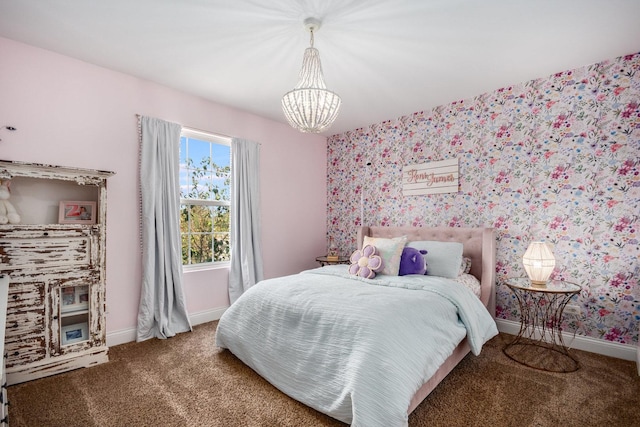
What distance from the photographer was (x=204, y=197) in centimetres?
368

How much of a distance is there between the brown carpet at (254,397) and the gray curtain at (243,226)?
1221 mm

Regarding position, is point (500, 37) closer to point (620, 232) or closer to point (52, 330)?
point (620, 232)

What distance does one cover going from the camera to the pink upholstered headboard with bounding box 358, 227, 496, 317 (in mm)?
3170

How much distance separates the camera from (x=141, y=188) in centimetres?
306

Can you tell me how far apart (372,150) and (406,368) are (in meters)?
3.23

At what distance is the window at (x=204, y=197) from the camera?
3539mm

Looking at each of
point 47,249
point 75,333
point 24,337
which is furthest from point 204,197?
point 24,337

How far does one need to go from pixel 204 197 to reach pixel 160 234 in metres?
0.74

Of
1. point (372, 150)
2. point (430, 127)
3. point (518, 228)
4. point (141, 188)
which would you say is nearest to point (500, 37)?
point (430, 127)

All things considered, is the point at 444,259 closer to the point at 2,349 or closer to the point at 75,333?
the point at 2,349

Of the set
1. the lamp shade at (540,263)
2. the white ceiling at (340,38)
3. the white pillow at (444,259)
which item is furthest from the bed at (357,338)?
the white ceiling at (340,38)

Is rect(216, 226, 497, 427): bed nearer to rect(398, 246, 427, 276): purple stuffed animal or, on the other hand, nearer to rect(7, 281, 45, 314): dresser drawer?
rect(398, 246, 427, 276): purple stuffed animal

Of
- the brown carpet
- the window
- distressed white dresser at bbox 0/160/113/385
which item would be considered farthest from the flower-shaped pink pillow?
distressed white dresser at bbox 0/160/113/385

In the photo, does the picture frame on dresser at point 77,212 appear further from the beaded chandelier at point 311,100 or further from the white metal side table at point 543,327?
the white metal side table at point 543,327
